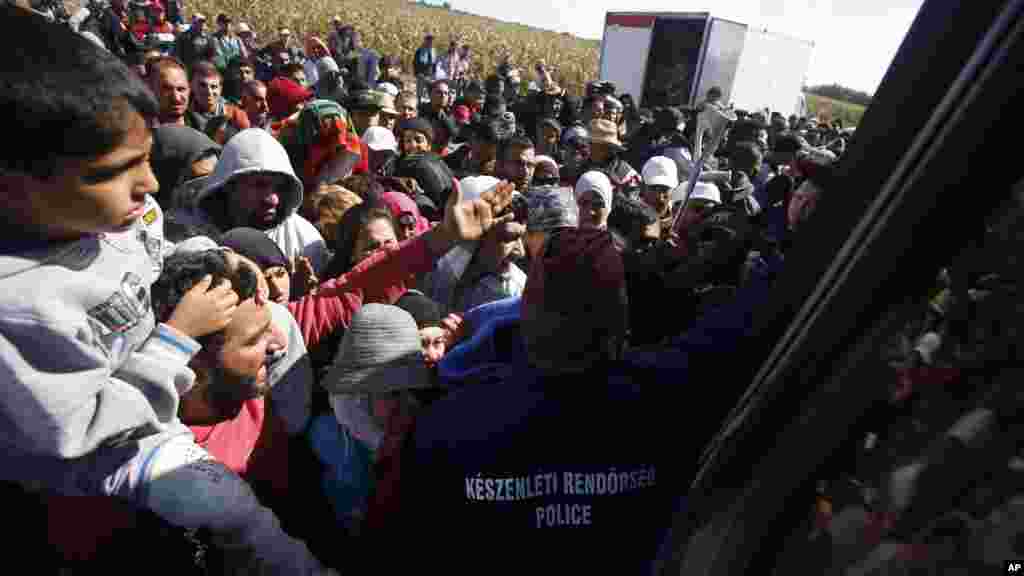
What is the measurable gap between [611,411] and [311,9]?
124 feet

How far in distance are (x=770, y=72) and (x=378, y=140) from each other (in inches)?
556

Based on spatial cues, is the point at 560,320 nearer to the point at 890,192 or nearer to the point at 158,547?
the point at 890,192

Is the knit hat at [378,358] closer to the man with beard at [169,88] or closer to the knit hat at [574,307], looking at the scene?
the knit hat at [574,307]

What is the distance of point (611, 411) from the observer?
3.98ft

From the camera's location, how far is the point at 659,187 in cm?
496

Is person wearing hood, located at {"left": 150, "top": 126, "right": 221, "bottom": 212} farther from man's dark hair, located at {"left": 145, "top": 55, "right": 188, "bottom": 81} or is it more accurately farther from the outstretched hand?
the outstretched hand

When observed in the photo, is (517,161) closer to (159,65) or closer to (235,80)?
(159,65)

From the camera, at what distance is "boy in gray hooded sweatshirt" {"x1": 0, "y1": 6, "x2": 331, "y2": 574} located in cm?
100

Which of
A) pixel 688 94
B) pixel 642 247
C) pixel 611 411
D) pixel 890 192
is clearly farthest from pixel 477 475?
pixel 688 94

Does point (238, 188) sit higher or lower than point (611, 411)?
lower

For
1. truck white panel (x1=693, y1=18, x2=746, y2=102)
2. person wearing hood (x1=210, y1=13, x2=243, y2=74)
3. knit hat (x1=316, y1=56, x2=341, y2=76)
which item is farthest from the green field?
person wearing hood (x1=210, y1=13, x2=243, y2=74)

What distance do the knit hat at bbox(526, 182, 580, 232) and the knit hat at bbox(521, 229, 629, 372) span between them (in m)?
1.52

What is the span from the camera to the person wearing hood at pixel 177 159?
10.3 ft

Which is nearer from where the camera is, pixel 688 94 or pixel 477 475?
pixel 477 475
